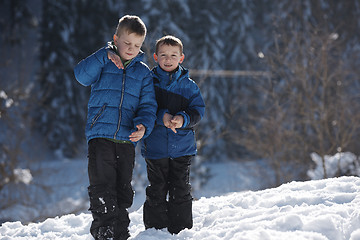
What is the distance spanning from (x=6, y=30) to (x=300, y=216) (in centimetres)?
1923

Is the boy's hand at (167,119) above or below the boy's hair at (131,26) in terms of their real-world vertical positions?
below

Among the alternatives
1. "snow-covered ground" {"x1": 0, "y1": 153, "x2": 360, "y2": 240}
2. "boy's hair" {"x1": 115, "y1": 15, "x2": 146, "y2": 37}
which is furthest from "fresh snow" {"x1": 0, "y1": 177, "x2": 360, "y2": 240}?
"boy's hair" {"x1": 115, "y1": 15, "x2": 146, "y2": 37}

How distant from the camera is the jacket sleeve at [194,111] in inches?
127

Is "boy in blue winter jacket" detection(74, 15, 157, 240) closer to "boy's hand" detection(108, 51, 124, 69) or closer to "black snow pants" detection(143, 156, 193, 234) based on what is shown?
"boy's hand" detection(108, 51, 124, 69)

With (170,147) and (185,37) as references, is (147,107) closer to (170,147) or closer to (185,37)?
(170,147)

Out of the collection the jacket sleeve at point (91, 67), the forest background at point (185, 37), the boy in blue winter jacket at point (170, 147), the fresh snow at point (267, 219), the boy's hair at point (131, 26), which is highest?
the forest background at point (185, 37)

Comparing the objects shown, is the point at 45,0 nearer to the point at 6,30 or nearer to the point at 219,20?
the point at 6,30

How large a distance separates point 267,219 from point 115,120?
4.49ft

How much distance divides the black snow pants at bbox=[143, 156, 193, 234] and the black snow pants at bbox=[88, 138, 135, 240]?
0.79 ft

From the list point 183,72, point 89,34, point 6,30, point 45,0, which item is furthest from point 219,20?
point 183,72

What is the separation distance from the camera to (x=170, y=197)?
135 inches

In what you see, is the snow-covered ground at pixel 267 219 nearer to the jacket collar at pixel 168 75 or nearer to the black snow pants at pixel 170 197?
the black snow pants at pixel 170 197

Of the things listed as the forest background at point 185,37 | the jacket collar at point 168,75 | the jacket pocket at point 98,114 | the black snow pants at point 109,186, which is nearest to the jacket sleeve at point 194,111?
the jacket collar at point 168,75

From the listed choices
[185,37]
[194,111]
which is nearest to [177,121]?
[194,111]
